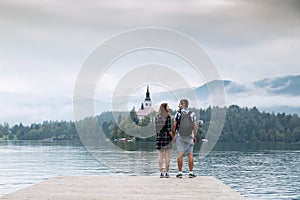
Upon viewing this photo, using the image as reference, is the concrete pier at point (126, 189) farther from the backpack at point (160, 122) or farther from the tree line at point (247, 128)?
the tree line at point (247, 128)

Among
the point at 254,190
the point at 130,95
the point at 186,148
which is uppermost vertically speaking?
the point at 130,95

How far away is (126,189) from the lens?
10820 millimetres

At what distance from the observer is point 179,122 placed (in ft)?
41.6

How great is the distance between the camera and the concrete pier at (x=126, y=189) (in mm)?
9695

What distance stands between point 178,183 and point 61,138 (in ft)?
461

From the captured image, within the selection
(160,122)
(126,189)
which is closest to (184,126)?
(160,122)

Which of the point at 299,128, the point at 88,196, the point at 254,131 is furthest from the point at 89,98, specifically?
the point at 299,128

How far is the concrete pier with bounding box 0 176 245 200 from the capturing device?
970cm

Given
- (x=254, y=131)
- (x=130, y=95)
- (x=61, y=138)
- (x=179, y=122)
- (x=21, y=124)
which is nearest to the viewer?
(x=179, y=122)

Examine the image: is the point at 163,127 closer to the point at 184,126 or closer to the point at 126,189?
the point at 184,126

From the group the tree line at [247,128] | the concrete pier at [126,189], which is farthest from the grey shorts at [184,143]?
the tree line at [247,128]

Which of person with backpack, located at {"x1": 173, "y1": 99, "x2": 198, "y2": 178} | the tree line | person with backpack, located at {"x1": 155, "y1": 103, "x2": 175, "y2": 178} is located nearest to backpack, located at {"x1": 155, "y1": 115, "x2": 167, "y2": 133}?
person with backpack, located at {"x1": 155, "y1": 103, "x2": 175, "y2": 178}

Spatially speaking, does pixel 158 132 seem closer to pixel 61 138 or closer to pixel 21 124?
pixel 61 138

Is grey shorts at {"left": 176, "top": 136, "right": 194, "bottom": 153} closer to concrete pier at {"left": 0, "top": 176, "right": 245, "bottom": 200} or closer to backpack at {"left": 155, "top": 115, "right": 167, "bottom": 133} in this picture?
backpack at {"left": 155, "top": 115, "right": 167, "bottom": 133}
